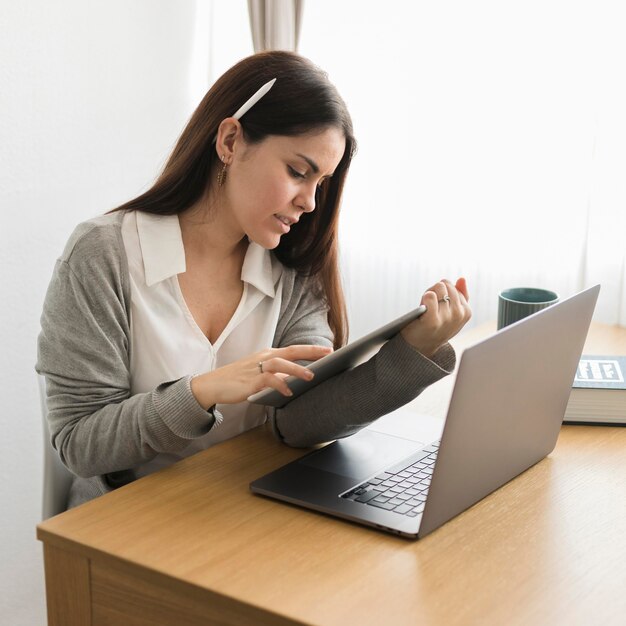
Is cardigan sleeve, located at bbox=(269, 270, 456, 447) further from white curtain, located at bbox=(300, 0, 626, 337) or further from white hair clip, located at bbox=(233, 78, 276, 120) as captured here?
white curtain, located at bbox=(300, 0, 626, 337)

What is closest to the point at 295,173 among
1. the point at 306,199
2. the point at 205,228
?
the point at 306,199

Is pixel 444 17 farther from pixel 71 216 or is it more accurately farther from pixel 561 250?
pixel 71 216

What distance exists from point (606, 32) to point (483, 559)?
1.69 metres

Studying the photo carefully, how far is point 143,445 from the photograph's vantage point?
50.4 inches

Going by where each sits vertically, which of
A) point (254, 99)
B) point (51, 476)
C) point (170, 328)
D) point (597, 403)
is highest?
point (254, 99)

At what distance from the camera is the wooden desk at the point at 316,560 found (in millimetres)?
931

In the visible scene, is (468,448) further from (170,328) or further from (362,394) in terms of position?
(170,328)

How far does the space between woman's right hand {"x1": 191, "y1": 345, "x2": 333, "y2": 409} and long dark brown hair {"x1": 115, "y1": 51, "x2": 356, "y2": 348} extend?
1.22ft

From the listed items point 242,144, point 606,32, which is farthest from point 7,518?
point 606,32

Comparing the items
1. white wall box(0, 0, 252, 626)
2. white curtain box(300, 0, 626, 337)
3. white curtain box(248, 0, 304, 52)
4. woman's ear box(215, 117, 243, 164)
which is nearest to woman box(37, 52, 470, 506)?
woman's ear box(215, 117, 243, 164)

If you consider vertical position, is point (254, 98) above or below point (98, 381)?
above

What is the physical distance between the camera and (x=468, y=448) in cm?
109

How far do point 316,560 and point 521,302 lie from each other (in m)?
0.73

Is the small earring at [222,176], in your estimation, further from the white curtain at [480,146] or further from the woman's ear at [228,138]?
the white curtain at [480,146]
